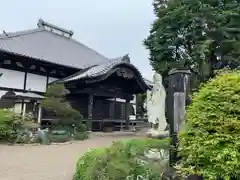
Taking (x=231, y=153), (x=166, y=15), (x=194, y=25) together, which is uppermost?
(x=166, y=15)

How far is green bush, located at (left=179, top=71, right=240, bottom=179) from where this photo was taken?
125 inches

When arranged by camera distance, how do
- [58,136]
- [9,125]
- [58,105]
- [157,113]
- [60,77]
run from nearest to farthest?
[157,113]
[9,125]
[58,136]
[58,105]
[60,77]

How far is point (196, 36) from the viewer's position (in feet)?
56.3

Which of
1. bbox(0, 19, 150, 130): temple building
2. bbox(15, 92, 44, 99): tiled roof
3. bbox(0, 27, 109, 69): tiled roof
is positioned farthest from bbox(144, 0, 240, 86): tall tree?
bbox(15, 92, 44, 99): tiled roof

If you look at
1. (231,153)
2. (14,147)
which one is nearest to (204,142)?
(231,153)

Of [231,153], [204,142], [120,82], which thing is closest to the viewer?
[231,153]

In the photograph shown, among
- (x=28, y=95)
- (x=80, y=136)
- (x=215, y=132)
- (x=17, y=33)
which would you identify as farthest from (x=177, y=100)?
(x=17, y=33)

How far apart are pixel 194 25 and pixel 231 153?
49.5 ft

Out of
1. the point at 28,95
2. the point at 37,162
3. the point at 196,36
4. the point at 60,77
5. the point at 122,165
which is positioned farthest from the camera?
the point at 60,77

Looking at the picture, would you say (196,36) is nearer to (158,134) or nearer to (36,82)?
(36,82)

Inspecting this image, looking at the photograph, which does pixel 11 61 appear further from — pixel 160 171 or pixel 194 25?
pixel 160 171

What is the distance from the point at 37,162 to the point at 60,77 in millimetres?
11212

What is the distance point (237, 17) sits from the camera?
16906 millimetres

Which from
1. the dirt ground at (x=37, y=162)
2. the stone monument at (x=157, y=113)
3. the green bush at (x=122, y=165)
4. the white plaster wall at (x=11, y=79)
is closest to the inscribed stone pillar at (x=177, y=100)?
the green bush at (x=122, y=165)
